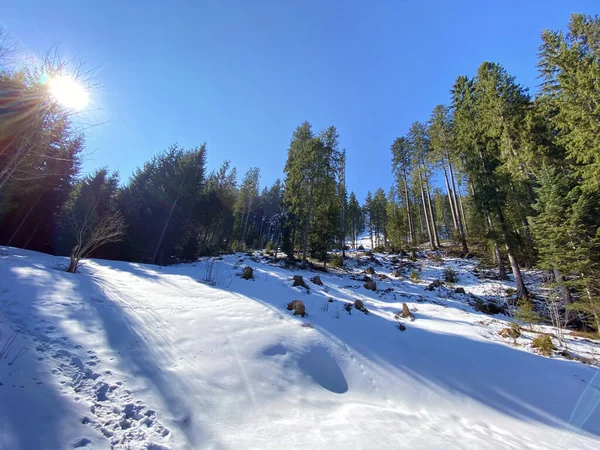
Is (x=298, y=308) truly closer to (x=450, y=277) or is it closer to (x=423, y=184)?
(x=450, y=277)

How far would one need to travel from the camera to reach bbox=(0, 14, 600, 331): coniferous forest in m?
8.09

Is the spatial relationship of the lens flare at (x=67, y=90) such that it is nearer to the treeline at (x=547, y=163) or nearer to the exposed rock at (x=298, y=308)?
the exposed rock at (x=298, y=308)

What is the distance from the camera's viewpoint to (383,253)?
22.9 meters

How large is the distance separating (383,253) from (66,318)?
73.7 ft

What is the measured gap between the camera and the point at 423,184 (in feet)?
76.0

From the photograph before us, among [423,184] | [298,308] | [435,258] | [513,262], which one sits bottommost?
[298,308]

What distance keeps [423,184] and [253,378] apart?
24255 mm

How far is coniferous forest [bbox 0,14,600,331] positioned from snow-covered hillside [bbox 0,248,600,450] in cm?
383

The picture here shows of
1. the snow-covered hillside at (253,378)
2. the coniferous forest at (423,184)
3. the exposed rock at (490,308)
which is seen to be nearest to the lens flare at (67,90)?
the coniferous forest at (423,184)

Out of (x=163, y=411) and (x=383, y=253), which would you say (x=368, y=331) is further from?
(x=383, y=253)

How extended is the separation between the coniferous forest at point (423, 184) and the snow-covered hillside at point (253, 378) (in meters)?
3.83

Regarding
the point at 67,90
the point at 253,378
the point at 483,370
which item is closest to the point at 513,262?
the point at 483,370

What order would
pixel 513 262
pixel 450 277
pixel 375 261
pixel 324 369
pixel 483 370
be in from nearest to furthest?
pixel 324 369, pixel 483 370, pixel 513 262, pixel 450 277, pixel 375 261

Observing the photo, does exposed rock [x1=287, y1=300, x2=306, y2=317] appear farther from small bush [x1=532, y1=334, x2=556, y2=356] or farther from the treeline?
the treeline
